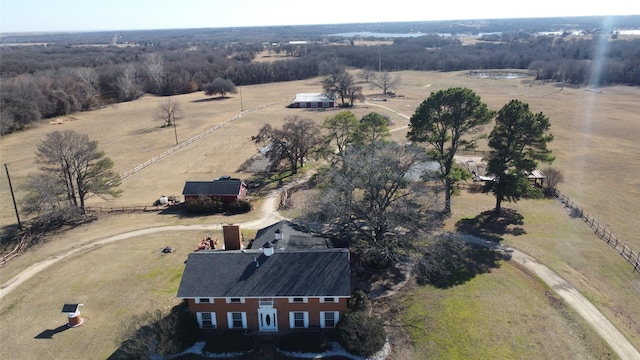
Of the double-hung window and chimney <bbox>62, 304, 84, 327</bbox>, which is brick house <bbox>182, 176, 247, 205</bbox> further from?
the double-hung window

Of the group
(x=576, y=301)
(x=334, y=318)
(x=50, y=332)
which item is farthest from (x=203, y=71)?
(x=576, y=301)

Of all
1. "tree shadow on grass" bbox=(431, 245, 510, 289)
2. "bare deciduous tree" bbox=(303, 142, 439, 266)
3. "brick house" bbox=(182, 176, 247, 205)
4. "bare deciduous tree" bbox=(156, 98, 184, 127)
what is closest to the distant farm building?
"bare deciduous tree" bbox=(156, 98, 184, 127)

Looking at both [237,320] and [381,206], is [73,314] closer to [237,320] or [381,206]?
[237,320]

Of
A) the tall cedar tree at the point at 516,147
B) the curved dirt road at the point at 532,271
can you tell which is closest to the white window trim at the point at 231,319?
the curved dirt road at the point at 532,271

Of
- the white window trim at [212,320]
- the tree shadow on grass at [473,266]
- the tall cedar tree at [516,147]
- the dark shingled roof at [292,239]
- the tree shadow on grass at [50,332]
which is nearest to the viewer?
the white window trim at [212,320]

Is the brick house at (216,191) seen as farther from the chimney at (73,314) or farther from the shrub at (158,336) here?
the shrub at (158,336)

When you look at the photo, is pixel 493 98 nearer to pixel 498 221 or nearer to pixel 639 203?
pixel 639 203
